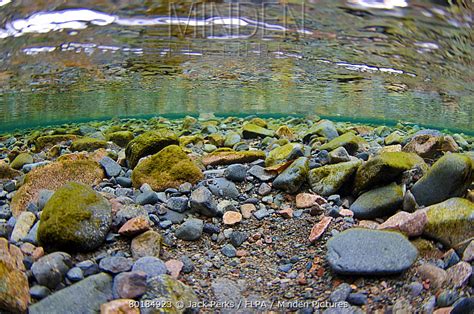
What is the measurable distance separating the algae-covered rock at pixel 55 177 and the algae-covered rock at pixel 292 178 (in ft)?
7.90

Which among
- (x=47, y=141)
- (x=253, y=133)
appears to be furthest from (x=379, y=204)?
(x=47, y=141)

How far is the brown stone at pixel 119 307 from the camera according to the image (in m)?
2.22

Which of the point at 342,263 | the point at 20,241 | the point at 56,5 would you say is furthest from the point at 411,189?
the point at 56,5

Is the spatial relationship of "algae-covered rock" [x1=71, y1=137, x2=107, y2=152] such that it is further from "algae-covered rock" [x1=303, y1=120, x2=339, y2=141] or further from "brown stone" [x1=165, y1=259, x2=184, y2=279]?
"brown stone" [x1=165, y1=259, x2=184, y2=279]

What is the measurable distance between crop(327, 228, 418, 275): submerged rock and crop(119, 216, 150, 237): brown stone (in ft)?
5.41

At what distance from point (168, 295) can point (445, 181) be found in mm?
3070

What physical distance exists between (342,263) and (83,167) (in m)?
3.56

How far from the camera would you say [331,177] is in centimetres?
401

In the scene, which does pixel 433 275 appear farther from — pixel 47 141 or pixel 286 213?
pixel 47 141

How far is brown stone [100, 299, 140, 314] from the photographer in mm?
2221

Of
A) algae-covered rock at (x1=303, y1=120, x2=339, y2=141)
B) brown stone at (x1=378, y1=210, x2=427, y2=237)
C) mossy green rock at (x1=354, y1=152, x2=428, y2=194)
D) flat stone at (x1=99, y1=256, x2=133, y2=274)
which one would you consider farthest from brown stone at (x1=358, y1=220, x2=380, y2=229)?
algae-covered rock at (x1=303, y1=120, x2=339, y2=141)

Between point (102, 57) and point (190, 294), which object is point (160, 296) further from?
point (102, 57)

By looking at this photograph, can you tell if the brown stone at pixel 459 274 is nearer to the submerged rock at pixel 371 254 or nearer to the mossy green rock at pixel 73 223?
the submerged rock at pixel 371 254

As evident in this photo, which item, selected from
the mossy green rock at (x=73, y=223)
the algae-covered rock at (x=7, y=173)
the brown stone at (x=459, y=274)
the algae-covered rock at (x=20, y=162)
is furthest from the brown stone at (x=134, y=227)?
the algae-covered rock at (x=20, y=162)
